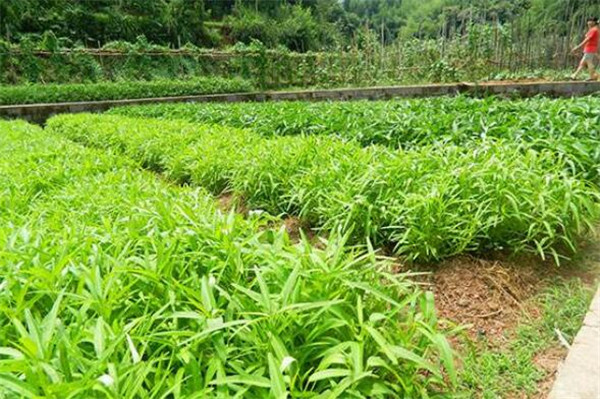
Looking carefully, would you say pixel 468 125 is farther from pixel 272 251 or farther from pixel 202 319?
pixel 202 319

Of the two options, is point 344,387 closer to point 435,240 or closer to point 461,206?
point 435,240

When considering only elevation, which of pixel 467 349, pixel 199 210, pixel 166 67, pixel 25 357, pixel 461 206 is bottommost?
pixel 166 67

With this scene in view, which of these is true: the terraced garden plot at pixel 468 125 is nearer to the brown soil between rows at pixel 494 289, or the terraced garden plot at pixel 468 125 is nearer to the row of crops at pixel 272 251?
the row of crops at pixel 272 251

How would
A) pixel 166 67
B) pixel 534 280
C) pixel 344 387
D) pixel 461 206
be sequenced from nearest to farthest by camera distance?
pixel 344 387 → pixel 534 280 → pixel 461 206 → pixel 166 67

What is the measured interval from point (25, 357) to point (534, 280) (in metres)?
2.02

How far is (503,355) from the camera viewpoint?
1.58m

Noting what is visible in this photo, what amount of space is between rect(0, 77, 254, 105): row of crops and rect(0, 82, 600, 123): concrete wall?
1.13 metres

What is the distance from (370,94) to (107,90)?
26.1 feet

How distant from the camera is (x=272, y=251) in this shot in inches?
61.6

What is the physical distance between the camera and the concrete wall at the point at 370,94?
8.18 m

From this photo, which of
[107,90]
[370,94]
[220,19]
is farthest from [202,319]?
[220,19]

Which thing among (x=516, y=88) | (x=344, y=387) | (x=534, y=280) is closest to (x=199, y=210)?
(x=344, y=387)

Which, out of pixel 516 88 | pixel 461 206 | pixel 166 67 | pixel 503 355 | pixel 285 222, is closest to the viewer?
pixel 503 355

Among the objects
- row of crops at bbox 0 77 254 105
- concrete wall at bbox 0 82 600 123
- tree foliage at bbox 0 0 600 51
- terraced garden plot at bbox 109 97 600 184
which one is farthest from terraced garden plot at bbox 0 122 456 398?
tree foliage at bbox 0 0 600 51
